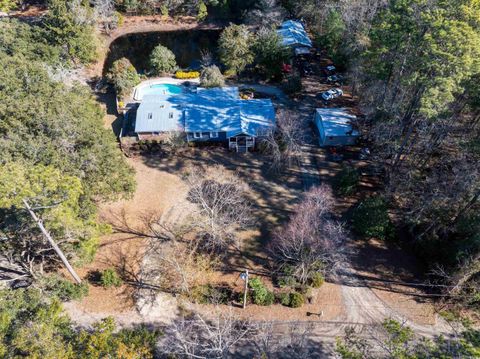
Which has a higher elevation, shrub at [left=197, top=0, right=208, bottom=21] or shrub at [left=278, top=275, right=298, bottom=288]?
shrub at [left=197, top=0, right=208, bottom=21]

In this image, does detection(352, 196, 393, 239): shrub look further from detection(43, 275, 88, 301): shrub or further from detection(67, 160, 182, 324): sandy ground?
detection(43, 275, 88, 301): shrub

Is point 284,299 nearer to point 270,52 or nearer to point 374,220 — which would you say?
point 374,220

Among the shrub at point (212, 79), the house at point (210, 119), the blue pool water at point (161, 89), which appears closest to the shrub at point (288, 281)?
the house at point (210, 119)

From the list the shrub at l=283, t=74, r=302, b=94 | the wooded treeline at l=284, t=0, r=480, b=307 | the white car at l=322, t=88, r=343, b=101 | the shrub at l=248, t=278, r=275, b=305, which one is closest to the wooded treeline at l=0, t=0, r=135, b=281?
the shrub at l=248, t=278, r=275, b=305

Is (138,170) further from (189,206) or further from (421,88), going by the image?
(421,88)

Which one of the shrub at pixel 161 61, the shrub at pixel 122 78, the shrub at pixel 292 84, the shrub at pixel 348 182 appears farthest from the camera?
the shrub at pixel 161 61

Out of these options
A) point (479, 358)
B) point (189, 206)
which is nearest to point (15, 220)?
point (189, 206)

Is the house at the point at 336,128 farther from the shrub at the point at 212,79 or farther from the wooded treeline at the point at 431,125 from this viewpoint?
the shrub at the point at 212,79
